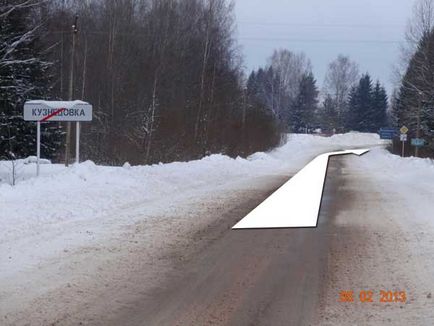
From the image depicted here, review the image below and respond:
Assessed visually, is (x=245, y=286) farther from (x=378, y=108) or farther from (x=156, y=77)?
(x=378, y=108)

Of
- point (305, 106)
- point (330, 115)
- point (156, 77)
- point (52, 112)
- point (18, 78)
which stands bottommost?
point (52, 112)

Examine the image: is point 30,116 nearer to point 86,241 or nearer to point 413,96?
point 86,241

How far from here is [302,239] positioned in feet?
28.7


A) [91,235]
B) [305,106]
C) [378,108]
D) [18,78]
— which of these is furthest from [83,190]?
[378,108]

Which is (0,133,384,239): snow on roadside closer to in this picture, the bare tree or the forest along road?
the forest along road

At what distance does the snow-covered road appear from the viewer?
5418 millimetres

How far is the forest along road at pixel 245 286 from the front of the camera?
494 cm

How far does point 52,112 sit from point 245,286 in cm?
1119

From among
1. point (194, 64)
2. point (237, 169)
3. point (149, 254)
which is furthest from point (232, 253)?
point (194, 64)

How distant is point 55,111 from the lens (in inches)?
611

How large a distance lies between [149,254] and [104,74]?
30267mm

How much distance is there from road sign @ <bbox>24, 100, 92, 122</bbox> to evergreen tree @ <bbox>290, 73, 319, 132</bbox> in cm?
9361

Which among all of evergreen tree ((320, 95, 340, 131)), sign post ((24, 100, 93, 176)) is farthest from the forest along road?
evergreen tree ((320, 95, 340, 131))
